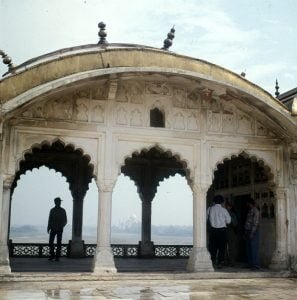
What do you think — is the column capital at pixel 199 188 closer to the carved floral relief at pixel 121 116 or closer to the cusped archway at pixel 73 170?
the carved floral relief at pixel 121 116

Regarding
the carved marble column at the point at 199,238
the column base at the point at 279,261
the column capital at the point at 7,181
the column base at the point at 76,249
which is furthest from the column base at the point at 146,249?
the column capital at the point at 7,181

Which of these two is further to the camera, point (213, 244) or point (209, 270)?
point (213, 244)

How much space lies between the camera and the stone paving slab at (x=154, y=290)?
666 cm

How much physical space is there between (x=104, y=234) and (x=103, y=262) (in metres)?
0.51

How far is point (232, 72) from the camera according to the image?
941 cm

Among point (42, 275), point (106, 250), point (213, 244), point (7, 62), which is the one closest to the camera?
point (42, 275)

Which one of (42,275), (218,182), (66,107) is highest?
(66,107)

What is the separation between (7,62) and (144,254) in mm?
7095

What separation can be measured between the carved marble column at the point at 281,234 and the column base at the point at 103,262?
11.6 ft

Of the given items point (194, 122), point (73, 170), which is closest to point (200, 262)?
point (194, 122)

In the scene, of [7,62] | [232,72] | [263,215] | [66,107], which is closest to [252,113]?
[232,72]

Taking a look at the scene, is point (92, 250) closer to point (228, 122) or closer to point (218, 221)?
point (218, 221)

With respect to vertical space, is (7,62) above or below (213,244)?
above

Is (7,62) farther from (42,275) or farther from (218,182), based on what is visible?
(218,182)
